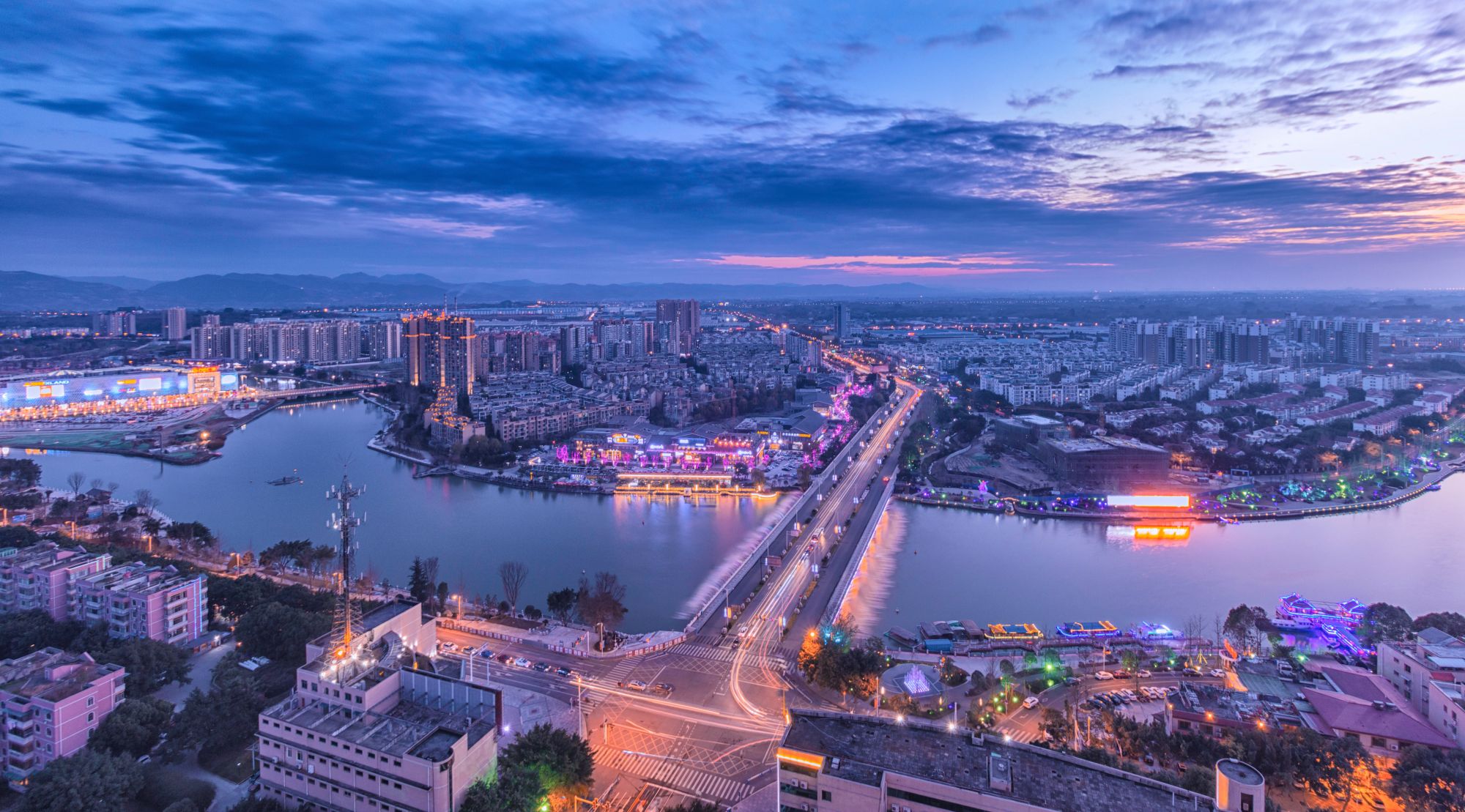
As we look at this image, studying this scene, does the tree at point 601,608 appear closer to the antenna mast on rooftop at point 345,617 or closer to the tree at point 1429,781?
the antenna mast on rooftop at point 345,617

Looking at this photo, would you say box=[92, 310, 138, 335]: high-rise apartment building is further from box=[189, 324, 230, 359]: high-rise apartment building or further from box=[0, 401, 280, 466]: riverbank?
box=[0, 401, 280, 466]: riverbank

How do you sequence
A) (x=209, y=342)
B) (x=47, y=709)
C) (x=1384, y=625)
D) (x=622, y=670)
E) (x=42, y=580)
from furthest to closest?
(x=209, y=342), (x=1384, y=625), (x=42, y=580), (x=622, y=670), (x=47, y=709)

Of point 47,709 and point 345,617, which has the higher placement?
point 345,617

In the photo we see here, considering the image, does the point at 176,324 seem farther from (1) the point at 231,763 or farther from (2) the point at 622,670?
(2) the point at 622,670

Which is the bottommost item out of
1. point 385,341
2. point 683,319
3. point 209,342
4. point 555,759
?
point 555,759

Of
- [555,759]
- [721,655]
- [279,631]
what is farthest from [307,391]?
[555,759]

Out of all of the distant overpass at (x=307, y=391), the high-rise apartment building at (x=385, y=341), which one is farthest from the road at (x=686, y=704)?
the high-rise apartment building at (x=385, y=341)
